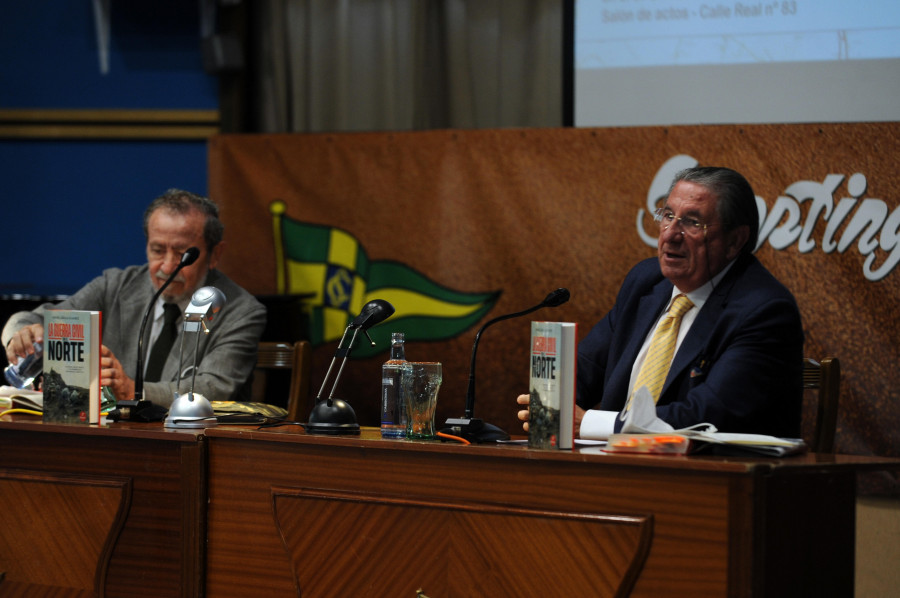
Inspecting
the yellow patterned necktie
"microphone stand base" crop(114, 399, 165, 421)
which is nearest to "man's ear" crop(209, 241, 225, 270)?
"microphone stand base" crop(114, 399, 165, 421)

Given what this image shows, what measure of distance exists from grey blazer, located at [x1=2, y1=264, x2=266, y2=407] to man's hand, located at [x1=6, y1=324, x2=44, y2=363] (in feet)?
0.46

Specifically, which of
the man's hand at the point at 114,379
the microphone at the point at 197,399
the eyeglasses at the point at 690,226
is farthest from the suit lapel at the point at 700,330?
the man's hand at the point at 114,379

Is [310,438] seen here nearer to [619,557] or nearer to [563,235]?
[619,557]

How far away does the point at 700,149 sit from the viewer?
346cm

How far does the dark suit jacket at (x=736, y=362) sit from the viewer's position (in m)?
2.11

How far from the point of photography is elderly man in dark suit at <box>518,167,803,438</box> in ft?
6.95

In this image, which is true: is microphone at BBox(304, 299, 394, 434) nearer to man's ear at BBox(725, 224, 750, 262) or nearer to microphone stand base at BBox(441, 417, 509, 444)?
microphone stand base at BBox(441, 417, 509, 444)

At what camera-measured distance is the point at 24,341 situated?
2.70 metres

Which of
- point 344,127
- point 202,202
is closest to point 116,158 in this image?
point 344,127

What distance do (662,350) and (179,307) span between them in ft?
4.82

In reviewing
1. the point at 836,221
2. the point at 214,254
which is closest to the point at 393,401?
the point at 214,254

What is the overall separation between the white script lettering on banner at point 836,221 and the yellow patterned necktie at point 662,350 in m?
1.11

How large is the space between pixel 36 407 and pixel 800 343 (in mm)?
1801

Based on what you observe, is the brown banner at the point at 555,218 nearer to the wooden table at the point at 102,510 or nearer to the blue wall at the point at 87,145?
the blue wall at the point at 87,145
